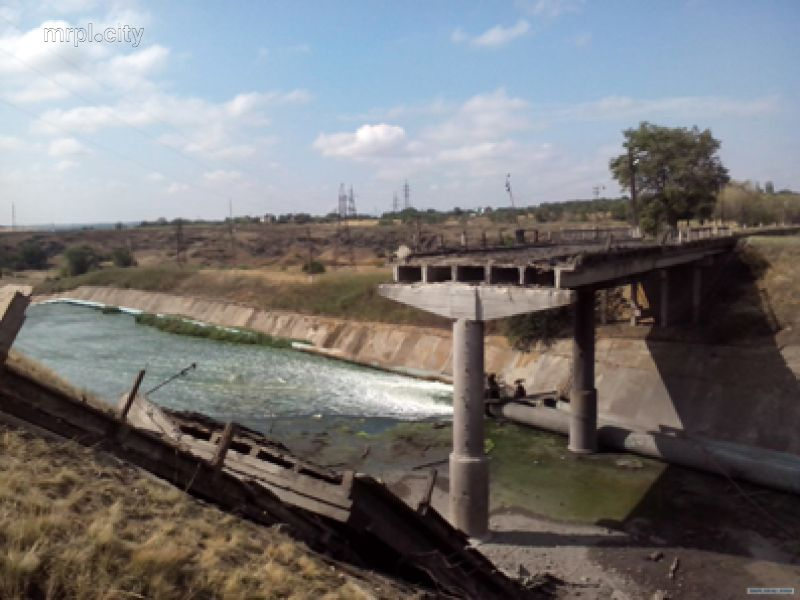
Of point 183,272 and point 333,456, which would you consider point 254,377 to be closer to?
point 333,456

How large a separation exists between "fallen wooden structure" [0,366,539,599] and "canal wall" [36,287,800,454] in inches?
794

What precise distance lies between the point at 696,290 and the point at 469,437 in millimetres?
25402

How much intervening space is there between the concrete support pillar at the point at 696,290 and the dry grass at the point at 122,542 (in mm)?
33932

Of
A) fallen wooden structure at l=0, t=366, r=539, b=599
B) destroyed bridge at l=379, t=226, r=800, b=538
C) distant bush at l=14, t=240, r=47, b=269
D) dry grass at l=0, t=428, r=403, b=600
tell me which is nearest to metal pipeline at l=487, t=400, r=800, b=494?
destroyed bridge at l=379, t=226, r=800, b=538

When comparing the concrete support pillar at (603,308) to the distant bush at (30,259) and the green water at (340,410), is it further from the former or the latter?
the distant bush at (30,259)

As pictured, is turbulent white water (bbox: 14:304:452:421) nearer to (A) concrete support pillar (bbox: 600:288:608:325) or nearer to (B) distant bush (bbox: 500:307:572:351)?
(B) distant bush (bbox: 500:307:572:351)

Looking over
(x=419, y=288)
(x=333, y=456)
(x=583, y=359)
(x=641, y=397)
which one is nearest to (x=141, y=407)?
(x=419, y=288)

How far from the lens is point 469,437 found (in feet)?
67.5

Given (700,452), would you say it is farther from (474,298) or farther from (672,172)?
(672,172)

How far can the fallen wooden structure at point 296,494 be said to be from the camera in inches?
415

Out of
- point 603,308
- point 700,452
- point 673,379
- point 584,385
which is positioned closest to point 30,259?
point 603,308

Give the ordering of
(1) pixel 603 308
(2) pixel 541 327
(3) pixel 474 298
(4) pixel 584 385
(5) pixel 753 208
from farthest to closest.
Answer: (5) pixel 753 208, (1) pixel 603 308, (2) pixel 541 327, (4) pixel 584 385, (3) pixel 474 298

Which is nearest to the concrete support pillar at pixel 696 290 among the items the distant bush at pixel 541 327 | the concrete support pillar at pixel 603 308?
the concrete support pillar at pixel 603 308

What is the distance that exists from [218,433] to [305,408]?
22567mm
